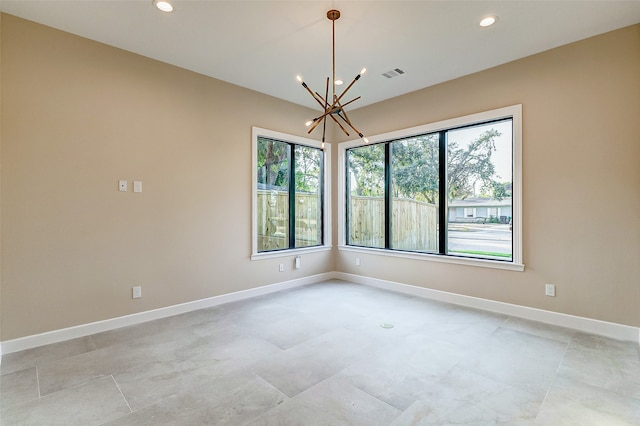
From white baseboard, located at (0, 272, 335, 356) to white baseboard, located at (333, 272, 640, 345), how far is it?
6.00 ft

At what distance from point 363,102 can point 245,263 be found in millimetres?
3107

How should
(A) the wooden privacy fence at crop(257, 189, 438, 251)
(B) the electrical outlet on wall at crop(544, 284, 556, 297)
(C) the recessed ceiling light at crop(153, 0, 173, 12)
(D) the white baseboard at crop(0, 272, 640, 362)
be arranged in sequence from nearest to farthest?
(C) the recessed ceiling light at crop(153, 0, 173, 12) → (D) the white baseboard at crop(0, 272, 640, 362) → (B) the electrical outlet on wall at crop(544, 284, 556, 297) → (A) the wooden privacy fence at crop(257, 189, 438, 251)

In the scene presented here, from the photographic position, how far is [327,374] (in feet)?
8.00

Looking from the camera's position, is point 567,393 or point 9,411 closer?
point 9,411

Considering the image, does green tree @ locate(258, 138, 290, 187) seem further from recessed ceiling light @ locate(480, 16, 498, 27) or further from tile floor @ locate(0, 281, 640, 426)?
recessed ceiling light @ locate(480, 16, 498, 27)

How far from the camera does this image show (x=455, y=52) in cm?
347

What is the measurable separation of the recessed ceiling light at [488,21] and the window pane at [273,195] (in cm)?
310

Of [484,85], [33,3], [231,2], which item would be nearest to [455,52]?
[484,85]

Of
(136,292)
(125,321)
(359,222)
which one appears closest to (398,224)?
(359,222)

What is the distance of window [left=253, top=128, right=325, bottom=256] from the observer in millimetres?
4781

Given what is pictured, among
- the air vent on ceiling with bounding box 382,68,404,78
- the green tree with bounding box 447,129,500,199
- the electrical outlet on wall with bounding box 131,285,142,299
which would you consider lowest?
the electrical outlet on wall with bounding box 131,285,142,299

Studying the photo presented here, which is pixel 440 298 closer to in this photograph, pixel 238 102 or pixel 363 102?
pixel 363 102

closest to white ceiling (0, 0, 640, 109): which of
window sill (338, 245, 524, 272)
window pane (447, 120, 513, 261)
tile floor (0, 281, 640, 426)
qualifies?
window pane (447, 120, 513, 261)

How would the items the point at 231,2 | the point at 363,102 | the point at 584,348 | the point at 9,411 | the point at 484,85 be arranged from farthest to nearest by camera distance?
1. the point at 363,102
2. the point at 484,85
3. the point at 584,348
4. the point at 231,2
5. the point at 9,411
